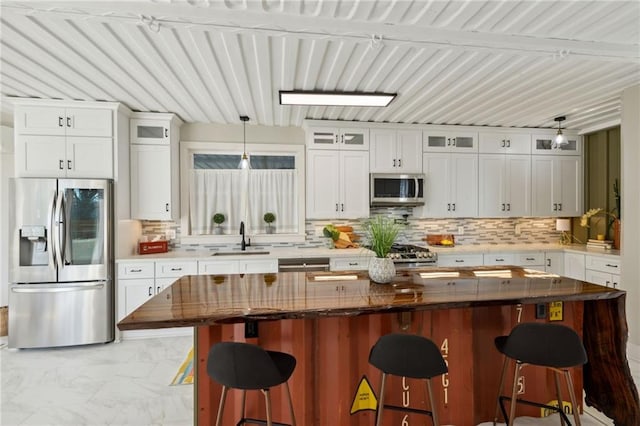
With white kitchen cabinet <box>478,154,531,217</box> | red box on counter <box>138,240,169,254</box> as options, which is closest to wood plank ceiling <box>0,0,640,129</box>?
Answer: white kitchen cabinet <box>478,154,531,217</box>

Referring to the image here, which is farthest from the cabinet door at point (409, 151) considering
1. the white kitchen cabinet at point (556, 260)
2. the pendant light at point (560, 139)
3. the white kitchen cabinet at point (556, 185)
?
the white kitchen cabinet at point (556, 260)

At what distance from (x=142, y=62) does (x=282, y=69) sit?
1.19m

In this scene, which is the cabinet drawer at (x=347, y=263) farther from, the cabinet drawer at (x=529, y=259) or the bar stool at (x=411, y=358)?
the bar stool at (x=411, y=358)

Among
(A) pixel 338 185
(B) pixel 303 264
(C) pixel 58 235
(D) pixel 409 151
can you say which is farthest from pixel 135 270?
(D) pixel 409 151

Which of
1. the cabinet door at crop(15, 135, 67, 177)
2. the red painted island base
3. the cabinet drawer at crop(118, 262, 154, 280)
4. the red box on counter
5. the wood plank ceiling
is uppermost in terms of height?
the wood plank ceiling

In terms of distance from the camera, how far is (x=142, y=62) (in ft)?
8.61

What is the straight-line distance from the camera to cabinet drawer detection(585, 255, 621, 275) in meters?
3.68

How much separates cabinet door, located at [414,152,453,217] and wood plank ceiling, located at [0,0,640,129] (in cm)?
99

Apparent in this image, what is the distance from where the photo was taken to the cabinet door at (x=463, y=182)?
180 inches

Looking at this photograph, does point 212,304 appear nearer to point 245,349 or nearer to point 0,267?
point 245,349

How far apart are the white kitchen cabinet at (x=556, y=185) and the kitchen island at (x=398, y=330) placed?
9.79 ft

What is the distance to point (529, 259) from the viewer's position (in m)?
4.36

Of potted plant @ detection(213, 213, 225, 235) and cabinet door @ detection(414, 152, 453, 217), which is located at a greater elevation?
cabinet door @ detection(414, 152, 453, 217)

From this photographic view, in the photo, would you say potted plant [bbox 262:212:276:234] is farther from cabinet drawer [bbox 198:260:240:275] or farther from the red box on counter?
the red box on counter
